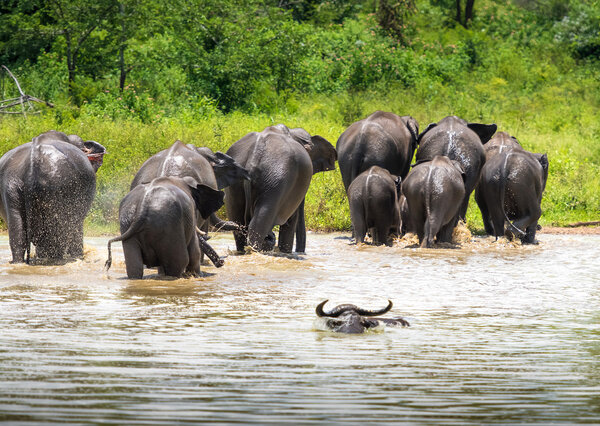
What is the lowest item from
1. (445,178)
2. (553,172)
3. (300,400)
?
(553,172)

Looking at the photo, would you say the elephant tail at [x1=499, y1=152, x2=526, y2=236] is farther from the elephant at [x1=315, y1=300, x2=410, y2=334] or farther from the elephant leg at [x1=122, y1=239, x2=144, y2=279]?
the elephant at [x1=315, y1=300, x2=410, y2=334]

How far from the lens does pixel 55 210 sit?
1085 cm

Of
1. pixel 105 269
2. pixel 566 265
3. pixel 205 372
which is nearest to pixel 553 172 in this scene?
pixel 566 265

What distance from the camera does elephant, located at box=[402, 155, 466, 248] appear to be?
1331 cm

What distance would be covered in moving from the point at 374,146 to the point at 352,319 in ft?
27.0

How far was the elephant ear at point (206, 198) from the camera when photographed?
32.2ft

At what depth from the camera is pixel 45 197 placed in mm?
10703

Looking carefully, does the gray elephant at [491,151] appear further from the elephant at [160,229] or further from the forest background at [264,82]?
the elephant at [160,229]

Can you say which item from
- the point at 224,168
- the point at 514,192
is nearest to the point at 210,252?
the point at 224,168

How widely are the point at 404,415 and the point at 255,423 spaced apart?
2.09 ft

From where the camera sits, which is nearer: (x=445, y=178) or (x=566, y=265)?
(x=566, y=265)

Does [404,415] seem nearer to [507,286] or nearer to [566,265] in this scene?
[507,286]

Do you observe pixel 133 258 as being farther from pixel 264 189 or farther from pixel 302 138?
pixel 302 138

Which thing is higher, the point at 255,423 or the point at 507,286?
the point at 255,423
